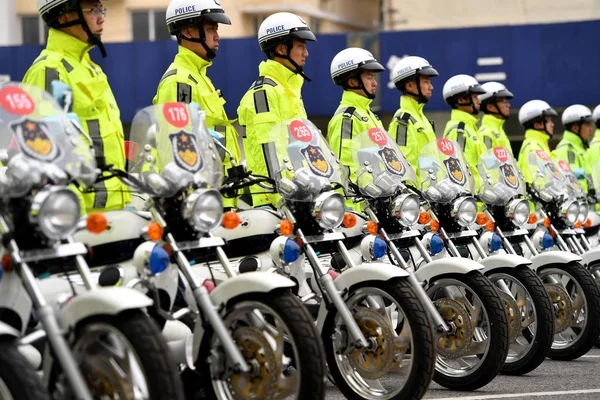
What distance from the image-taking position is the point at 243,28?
98.9 ft

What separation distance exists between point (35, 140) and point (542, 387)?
3694mm

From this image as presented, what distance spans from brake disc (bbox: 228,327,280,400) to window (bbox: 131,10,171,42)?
2503cm

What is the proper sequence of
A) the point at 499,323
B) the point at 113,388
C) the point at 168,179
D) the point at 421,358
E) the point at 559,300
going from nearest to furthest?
the point at 113,388 < the point at 168,179 < the point at 421,358 < the point at 499,323 < the point at 559,300

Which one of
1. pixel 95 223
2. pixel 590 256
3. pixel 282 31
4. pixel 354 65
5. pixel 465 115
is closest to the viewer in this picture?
pixel 95 223

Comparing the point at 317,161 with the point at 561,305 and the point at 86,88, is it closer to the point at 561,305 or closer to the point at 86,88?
the point at 86,88

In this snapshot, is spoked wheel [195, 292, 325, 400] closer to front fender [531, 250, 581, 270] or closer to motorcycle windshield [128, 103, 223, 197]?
motorcycle windshield [128, 103, 223, 197]

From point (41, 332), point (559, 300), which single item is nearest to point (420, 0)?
point (559, 300)

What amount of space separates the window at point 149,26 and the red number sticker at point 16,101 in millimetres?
25150

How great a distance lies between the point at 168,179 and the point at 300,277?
1.26m

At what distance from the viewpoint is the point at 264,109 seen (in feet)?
24.5

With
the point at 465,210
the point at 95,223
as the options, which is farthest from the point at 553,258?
the point at 95,223

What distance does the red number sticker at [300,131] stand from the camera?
6184 millimetres

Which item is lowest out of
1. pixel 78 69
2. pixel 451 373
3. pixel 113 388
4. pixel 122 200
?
pixel 451 373

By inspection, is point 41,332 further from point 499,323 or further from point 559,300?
point 559,300
